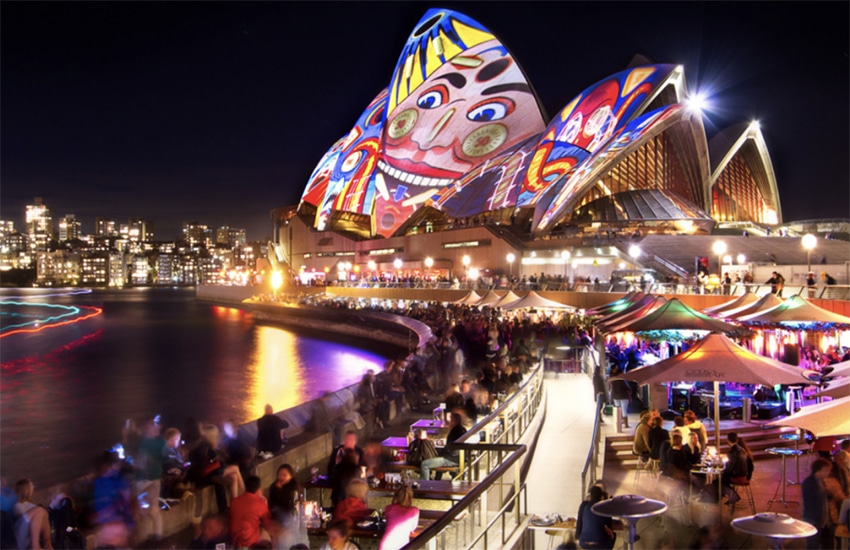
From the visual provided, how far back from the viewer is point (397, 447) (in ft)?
29.3

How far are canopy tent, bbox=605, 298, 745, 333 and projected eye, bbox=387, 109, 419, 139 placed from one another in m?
49.7

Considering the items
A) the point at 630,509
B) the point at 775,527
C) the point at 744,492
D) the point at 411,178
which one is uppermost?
the point at 411,178

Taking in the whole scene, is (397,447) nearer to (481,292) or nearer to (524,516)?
(524,516)

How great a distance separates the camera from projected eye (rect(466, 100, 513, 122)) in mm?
57416

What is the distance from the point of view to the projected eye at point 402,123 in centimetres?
6066

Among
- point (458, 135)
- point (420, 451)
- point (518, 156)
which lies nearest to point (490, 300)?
point (420, 451)

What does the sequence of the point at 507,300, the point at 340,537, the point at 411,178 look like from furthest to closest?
the point at 411,178 → the point at 507,300 → the point at 340,537

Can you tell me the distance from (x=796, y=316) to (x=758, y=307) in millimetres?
1726

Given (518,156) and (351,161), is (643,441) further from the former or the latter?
(351,161)

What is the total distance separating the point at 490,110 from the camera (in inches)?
2275

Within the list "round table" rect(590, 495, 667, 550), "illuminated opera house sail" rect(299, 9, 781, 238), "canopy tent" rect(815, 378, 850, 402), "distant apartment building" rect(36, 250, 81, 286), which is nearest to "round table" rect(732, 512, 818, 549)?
"round table" rect(590, 495, 667, 550)

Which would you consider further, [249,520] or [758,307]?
[758,307]

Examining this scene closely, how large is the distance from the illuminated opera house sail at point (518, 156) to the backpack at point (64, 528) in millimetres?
36571

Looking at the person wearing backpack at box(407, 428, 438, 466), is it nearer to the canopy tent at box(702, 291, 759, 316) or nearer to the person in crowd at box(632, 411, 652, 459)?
the person in crowd at box(632, 411, 652, 459)
